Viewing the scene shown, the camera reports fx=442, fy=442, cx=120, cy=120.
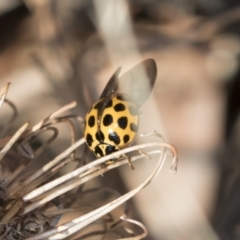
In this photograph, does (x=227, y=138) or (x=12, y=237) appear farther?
(x=227, y=138)

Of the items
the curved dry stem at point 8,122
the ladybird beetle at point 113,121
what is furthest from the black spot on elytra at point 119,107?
the curved dry stem at point 8,122

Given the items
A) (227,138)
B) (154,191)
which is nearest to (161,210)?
(154,191)

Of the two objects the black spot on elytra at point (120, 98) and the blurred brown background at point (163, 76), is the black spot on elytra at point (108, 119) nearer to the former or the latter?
the black spot on elytra at point (120, 98)

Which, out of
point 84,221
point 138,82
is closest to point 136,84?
point 138,82

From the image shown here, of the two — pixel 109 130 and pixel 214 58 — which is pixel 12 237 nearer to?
pixel 109 130

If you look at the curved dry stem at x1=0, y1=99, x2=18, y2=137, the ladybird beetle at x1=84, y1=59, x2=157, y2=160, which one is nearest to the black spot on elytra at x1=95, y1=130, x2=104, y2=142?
the ladybird beetle at x1=84, y1=59, x2=157, y2=160

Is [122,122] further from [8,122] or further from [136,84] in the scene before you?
[8,122]
